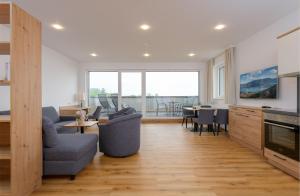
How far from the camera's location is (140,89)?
8047 millimetres

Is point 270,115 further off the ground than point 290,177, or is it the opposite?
point 270,115

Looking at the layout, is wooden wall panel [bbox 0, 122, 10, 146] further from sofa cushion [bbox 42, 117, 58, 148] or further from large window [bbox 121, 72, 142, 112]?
large window [bbox 121, 72, 142, 112]

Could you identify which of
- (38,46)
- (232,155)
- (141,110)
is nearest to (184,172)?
(232,155)

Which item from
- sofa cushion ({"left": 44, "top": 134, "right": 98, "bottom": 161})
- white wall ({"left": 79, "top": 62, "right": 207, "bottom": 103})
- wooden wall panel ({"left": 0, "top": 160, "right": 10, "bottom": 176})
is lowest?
wooden wall panel ({"left": 0, "top": 160, "right": 10, "bottom": 176})

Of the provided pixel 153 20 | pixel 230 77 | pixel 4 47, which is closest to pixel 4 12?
pixel 4 47

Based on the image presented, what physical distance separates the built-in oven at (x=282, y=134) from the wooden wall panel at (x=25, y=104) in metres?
3.50

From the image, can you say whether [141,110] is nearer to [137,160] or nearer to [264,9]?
[137,160]

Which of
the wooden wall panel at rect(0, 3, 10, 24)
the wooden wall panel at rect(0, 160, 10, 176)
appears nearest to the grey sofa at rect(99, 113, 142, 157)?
the wooden wall panel at rect(0, 160, 10, 176)

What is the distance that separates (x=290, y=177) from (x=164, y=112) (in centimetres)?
600

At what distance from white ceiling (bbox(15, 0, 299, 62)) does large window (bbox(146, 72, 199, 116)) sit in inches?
107

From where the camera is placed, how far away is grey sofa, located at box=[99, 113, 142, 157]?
3.36 m

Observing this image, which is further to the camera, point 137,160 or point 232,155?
point 232,155

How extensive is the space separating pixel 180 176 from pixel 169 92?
19.6 ft

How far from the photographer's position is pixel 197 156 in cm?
349
